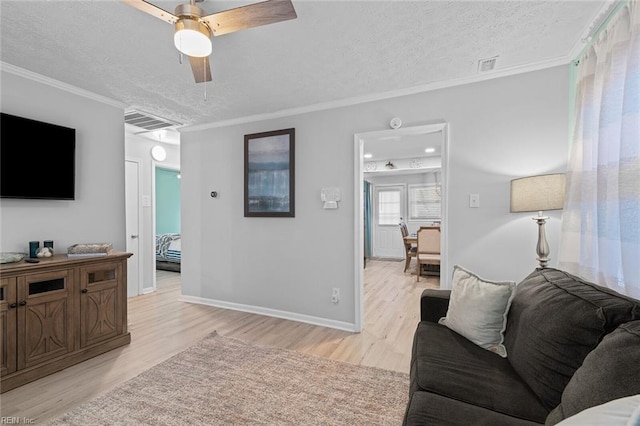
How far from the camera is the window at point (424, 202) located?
7.75 meters

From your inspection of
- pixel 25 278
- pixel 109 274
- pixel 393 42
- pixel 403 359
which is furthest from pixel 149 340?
pixel 393 42

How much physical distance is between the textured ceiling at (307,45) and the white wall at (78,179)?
0.67 feet

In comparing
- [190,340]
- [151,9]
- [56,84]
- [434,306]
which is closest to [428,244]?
[434,306]

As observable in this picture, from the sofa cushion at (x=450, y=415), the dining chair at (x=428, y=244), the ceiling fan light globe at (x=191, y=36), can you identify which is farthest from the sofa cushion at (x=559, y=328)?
the dining chair at (x=428, y=244)

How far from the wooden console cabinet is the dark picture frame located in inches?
60.8

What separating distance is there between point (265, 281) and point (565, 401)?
3089 mm

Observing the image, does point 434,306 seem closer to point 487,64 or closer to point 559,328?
point 559,328

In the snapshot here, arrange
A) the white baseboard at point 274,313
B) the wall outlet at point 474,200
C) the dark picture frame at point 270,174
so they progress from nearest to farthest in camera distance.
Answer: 1. the wall outlet at point 474,200
2. the white baseboard at point 274,313
3. the dark picture frame at point 270,174

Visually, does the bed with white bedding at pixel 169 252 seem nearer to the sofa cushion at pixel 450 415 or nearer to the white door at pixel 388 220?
the white door at pixel 388 220

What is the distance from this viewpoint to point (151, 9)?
1.51m

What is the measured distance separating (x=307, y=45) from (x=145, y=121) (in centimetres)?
296

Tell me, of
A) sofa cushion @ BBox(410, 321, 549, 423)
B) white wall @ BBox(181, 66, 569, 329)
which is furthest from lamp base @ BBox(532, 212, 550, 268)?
sofa cushion @ BBox(410, 321, 549, 423)

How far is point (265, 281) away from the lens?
364 cm

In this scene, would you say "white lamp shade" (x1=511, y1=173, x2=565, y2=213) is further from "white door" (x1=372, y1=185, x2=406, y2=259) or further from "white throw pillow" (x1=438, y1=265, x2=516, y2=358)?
"white door" (x1=372, y1=185, x2=406, y2=259)
